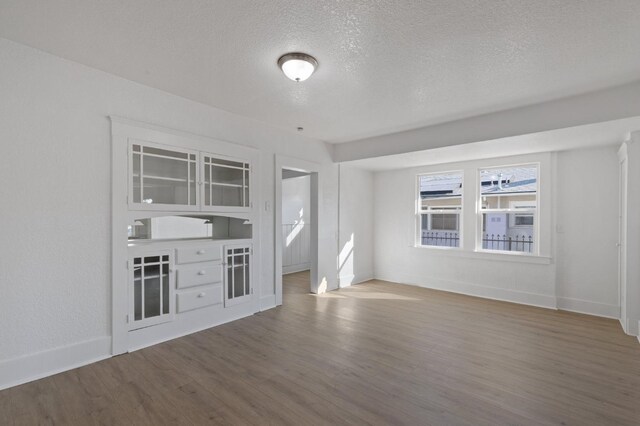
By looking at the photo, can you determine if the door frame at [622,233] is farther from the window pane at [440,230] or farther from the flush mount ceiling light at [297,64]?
the flush mount ceiling light at [297,64]

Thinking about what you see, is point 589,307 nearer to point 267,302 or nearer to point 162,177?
point 267,302

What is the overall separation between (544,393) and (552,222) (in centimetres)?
317

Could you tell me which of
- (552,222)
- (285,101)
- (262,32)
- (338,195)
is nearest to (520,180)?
(552,222)

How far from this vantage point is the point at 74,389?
2.43 meters

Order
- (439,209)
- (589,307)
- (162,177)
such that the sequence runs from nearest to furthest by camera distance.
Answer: (162,177)
(589,307)
(439,209)

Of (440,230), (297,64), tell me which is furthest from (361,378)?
(440,230)

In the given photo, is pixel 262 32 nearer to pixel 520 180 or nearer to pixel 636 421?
pixel 636 421

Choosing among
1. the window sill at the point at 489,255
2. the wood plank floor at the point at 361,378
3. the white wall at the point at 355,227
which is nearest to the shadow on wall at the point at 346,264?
the white wall at the point at 355,227

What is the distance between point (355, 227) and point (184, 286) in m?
3.64

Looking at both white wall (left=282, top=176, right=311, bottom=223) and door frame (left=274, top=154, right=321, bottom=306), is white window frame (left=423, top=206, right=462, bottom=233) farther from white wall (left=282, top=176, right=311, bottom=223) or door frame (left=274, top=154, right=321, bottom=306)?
white wall (left=282, top=176, right=311, bottom=223)

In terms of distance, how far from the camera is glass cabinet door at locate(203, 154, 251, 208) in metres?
3.80

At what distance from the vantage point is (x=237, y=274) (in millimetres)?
4164

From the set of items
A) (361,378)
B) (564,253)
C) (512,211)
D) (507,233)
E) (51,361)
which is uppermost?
(512,211)

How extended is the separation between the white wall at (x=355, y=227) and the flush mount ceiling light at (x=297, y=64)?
327 cm
